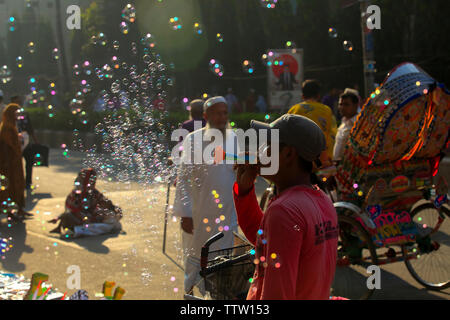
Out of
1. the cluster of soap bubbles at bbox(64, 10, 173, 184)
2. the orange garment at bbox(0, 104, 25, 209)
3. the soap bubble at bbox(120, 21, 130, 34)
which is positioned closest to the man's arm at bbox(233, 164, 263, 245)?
the cluster of soap bubbles at bbox(64, 10, 173, 184)

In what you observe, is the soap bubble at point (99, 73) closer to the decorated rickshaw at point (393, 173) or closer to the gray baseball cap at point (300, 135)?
the decorated rickshaw at point (393, 173)

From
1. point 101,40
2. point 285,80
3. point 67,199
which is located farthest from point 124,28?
point 285,80

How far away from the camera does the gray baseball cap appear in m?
2.24

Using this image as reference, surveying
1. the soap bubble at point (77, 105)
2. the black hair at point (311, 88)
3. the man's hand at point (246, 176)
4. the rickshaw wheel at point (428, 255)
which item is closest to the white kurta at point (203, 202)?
the soap bubble at point (77, 105)

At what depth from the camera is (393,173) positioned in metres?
5.76

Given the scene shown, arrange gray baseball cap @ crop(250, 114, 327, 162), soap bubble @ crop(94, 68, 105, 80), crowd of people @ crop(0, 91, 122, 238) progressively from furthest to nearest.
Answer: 1. crowd of people @ crop(0, 91, 122, 238)
2. soap bubble @ crop(94, 68, 105, 80)
3. gray baseball cap @ crop(250, 114, 327, 162)

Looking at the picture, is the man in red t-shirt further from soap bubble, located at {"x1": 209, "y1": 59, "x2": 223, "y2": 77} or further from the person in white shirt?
the person in white shirt

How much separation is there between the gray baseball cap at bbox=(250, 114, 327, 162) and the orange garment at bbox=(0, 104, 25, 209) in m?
7.96

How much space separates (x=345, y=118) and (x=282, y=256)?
216 inches

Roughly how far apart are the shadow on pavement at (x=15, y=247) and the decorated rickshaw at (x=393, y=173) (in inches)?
141

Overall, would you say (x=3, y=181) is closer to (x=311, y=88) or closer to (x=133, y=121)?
(x=311, y=88)

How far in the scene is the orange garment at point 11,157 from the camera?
31.1ft

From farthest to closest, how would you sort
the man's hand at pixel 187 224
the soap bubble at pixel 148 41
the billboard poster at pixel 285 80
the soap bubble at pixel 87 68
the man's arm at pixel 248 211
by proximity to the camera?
the billboard poster at pixel 285 80 < the man's hand at pixel 187 224 < the soap bubble at pixel 87 68 < the soap bubble at pixel 148 41 < the man's arm at pixel 248 211
